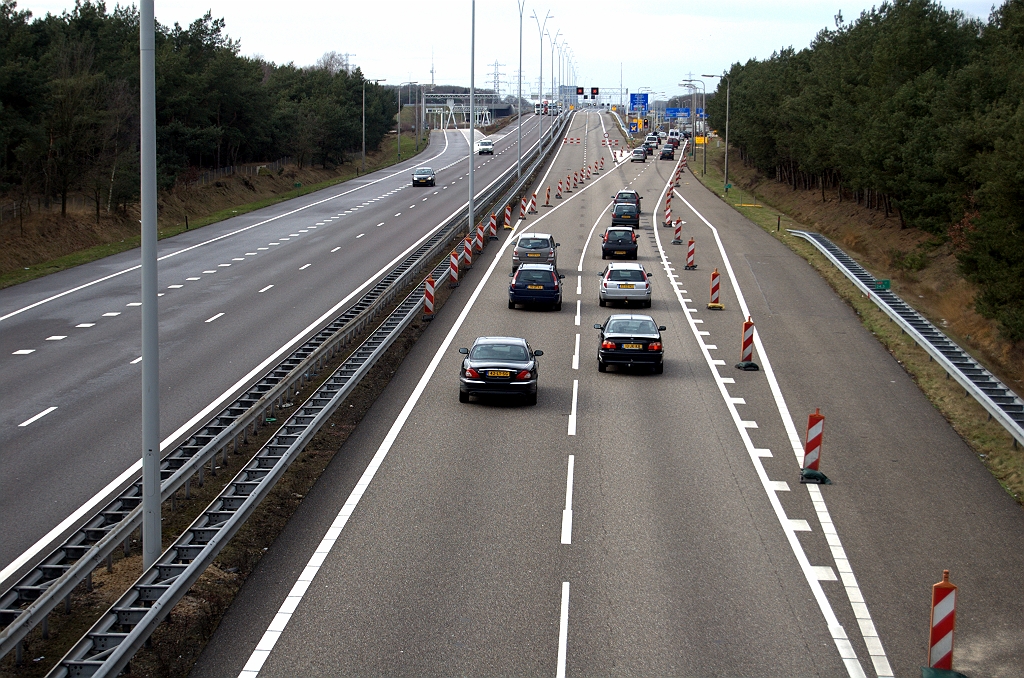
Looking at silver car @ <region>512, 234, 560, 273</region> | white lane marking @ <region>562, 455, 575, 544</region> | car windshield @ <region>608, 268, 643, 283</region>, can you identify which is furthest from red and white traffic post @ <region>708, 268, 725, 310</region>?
white lane marking @ <region>562, 455, 575, 544</region>

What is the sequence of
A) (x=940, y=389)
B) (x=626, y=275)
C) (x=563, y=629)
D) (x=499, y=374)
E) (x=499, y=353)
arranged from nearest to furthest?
(x=563, y=629)
(x=499, y=374)
(x=499, y=353)
(x=940, y=389)
(x=626, y=275)

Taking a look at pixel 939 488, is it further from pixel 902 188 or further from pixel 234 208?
pixel 234 208

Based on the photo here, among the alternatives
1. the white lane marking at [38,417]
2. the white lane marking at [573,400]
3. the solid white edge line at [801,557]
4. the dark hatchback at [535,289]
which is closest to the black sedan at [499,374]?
the white lane marking at [573,400]

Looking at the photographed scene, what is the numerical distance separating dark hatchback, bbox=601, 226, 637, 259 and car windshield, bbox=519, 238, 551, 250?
4771mm

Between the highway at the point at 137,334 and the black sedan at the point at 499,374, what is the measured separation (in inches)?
210

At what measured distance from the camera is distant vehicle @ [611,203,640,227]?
58.7 meters

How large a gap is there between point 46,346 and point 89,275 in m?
13.4

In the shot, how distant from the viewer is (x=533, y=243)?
44.2 meters

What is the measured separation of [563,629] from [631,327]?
15736 mm

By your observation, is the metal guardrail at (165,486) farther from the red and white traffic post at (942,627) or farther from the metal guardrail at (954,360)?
the metal guardrail at (954,360)

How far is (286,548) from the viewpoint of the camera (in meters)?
15.8

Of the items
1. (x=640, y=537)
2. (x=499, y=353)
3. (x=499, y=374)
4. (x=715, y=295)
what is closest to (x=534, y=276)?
(x=715, y=295)

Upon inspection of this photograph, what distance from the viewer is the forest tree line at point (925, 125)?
32531 mm

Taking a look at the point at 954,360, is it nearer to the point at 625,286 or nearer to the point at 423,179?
the point at 625,286
